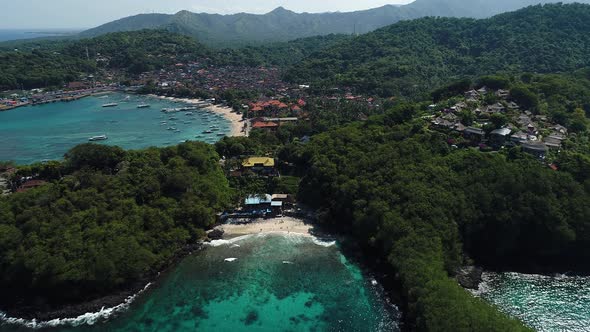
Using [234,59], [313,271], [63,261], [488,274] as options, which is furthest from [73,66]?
[488,274]

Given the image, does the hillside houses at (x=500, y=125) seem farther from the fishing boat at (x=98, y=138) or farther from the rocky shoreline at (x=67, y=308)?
the fishing boat at (x=98, y=138)

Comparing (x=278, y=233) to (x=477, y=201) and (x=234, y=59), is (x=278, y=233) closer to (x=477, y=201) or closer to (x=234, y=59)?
(x=477, y=201)

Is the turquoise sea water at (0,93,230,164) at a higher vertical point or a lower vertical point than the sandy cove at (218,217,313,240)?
higher

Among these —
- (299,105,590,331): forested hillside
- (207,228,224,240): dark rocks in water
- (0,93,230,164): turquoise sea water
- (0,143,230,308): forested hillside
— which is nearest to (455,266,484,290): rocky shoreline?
(299,105,590,331): forested hillside

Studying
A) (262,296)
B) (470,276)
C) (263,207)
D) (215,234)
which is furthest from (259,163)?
(470,276)

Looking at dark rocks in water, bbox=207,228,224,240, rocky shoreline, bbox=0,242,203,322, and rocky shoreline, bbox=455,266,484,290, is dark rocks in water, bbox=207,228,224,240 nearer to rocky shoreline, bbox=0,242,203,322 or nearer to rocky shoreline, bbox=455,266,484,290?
rocky shoreline, bbox=0,242,203,322

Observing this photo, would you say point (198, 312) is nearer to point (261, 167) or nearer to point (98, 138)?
point (261, 167)

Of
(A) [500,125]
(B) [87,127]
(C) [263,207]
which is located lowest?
(C) [263,207]
